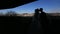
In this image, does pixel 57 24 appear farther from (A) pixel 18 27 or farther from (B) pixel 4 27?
(B) pixel 4 27

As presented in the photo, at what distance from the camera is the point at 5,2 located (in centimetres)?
246

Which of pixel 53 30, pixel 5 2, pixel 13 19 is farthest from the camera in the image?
pixel 13 19

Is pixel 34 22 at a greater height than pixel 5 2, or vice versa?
pixel 5 2

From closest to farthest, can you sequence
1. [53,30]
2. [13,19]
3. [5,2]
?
[5,2], [53,30], [13,19]

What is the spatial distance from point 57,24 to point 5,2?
55.4 inches

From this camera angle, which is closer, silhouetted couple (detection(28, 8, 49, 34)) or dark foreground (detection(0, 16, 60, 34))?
silhouetted couple (detection(28, 8, 49, 34))

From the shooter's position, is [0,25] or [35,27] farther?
[0,25]

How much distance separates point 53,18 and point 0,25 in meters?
1.23

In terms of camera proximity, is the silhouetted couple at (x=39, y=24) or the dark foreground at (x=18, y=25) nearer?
the silhouetted couple at (x=39, y=24)

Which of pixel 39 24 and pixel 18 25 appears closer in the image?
pixel 39 24

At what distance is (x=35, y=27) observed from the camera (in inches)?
98.4

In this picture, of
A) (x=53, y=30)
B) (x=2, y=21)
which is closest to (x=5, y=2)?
(x=2, y=21)

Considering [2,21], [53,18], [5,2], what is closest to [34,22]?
[5,2]

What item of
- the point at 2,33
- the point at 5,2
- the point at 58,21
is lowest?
the point at 2,33
